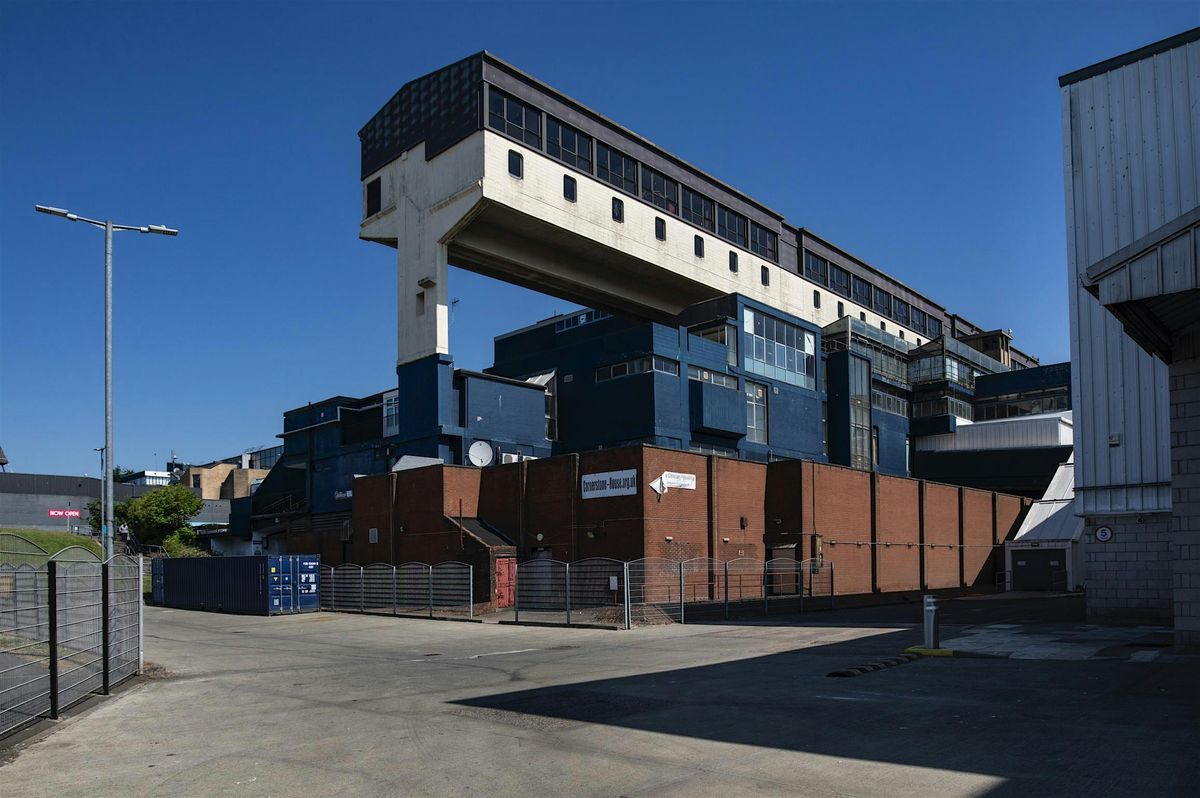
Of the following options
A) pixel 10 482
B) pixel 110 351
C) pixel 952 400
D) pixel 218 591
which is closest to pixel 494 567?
pixel 218 591

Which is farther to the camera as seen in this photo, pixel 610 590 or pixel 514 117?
pixel 514 117

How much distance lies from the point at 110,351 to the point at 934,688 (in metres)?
19.8

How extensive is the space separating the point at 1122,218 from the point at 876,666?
16631 millimetres

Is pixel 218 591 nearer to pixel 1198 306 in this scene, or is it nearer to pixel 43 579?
pixel 43 579

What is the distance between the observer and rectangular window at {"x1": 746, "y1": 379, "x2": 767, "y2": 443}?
5619cm

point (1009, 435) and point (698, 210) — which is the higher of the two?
point (698, 210)

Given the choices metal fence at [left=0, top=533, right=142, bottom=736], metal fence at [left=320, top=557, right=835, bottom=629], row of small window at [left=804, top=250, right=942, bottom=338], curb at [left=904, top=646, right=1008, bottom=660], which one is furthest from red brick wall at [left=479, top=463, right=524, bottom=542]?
row of small window at [left=804, top=250, right=942, bottom=338]

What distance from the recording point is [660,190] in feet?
191

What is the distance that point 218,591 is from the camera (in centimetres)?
4378

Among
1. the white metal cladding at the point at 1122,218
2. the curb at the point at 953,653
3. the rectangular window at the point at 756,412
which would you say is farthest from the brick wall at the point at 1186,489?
the rectangular window at the point at 756,412

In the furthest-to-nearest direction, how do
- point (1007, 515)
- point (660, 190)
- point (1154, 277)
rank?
1. point (1007, 515)
2. point (660, 190)
3. point (1154, 277)

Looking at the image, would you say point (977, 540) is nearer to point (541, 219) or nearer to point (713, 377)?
point (713, 377)

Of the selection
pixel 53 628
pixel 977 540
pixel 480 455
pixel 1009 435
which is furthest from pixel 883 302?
pixel 53 628

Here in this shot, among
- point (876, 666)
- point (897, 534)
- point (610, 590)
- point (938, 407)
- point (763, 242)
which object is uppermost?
point (763, 242)
